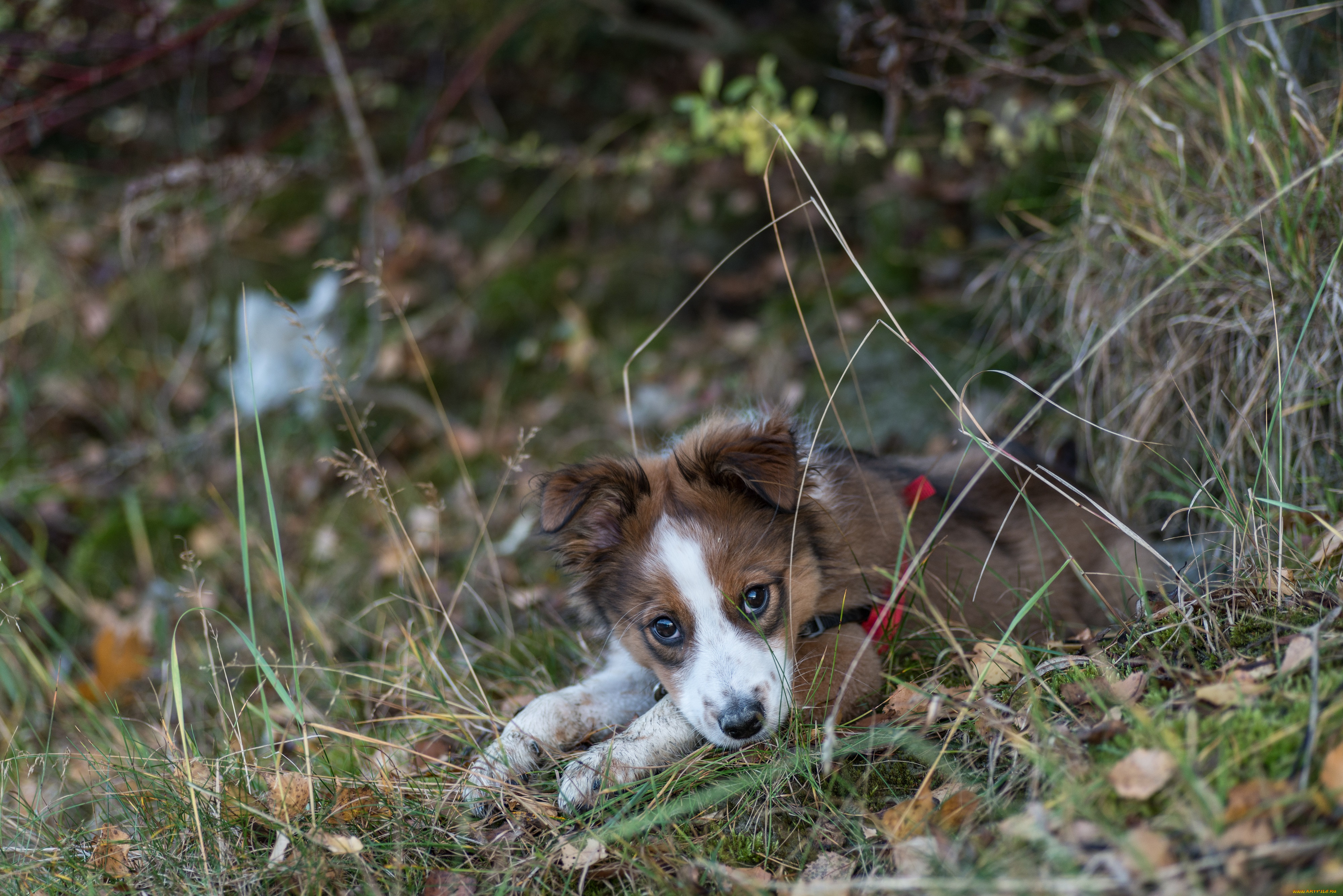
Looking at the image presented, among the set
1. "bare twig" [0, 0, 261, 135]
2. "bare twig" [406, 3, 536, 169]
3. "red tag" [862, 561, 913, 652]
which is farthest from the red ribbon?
"bare twig" [0, 0, 261, 135]

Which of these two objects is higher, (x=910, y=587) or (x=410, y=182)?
(x=410, y=182)

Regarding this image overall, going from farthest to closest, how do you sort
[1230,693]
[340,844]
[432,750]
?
1. [432,750]
2. [340,844]
3. [1230,693]

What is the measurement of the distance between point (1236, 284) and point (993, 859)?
Answer: 8.16ft

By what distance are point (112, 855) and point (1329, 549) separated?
11.0 feet

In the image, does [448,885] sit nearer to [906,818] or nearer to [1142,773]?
[906,818]

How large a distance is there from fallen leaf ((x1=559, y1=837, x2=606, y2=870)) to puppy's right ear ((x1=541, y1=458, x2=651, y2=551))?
2.63ft

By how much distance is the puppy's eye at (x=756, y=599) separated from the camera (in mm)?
2660

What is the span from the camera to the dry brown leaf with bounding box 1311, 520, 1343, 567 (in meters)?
2.38

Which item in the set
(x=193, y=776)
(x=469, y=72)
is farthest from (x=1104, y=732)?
(x=469, y=72)

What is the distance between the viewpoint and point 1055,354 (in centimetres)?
409

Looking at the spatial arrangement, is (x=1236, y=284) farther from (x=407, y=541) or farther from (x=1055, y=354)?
(x=407, y=541)

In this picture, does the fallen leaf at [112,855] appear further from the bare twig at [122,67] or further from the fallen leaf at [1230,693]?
the bare twig at [122,67]

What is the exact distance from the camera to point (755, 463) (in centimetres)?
263

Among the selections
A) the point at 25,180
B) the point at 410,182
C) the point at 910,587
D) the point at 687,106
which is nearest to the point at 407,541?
the point at 910,587
